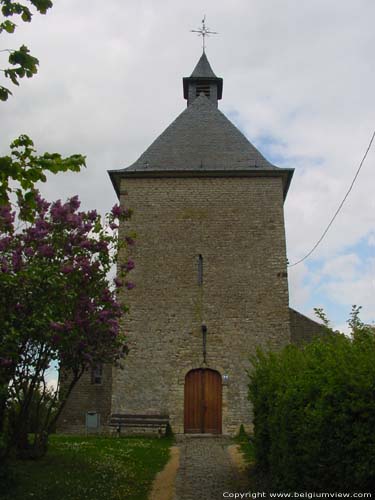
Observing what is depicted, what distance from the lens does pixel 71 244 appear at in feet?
27.4

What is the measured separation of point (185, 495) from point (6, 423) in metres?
3.47

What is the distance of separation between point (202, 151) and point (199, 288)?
17.0 ft

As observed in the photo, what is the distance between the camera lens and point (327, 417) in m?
4.83

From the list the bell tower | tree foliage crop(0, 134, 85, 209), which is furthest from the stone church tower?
tree foliage crop(0, 134, 85, 209)

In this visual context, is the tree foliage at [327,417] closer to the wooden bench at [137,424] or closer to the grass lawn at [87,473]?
the grass lawn at [87,473]

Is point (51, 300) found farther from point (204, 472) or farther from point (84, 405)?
point (84, 405)

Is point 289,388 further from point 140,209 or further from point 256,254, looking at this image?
point 140,209

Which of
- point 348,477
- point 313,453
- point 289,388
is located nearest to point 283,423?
point 289,388

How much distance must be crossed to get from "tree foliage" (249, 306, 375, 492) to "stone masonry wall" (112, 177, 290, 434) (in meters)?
9.27

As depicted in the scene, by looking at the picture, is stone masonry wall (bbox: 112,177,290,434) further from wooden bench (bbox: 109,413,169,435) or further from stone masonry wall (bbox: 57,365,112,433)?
stone masonry wall (bbox: 57,365,112,433)

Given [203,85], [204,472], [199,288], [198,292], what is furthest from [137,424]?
[203,85]

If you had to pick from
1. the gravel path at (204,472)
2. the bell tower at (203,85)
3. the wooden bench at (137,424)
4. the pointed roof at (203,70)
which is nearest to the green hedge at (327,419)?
the gravel path at (204,472)

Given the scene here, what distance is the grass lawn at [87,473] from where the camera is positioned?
7.13 m

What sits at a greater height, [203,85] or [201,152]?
[203,85]
